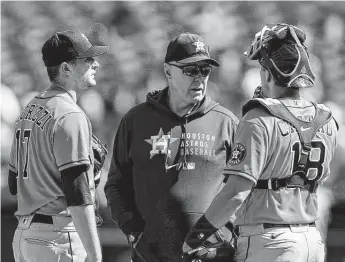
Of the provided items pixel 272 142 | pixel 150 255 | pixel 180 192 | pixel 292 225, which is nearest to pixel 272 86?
pixel 272 142

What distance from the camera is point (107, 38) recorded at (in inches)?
287

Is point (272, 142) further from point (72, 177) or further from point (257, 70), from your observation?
point (257, 70)

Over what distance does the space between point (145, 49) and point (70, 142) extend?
11.1 ft

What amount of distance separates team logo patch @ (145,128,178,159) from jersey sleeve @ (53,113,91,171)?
23.2 inches

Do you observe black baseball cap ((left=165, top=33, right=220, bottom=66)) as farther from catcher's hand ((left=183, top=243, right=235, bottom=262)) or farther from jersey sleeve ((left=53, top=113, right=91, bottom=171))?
catcher's hand ((left=183, top=243, right=235, bottom=262))

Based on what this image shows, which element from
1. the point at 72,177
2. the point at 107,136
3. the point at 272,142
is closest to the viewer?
the point at 272,142

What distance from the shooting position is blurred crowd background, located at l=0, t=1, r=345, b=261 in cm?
721

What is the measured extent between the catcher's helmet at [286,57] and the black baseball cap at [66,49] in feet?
3.42

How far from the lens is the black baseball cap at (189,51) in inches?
181

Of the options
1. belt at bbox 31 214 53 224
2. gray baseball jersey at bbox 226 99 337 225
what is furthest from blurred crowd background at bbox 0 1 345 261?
gray baseball jersey at bbox 226 99 337 225

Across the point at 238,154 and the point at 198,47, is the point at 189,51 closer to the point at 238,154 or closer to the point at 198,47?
the point at 198,47

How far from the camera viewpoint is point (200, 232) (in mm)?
3695

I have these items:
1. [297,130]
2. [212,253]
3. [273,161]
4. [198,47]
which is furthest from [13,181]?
[297,130]

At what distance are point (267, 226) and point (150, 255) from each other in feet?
3.60
